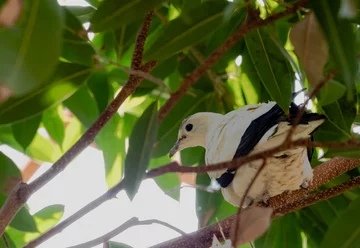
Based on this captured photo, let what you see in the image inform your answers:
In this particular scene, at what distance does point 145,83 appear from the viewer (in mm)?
844

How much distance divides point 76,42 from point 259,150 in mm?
281

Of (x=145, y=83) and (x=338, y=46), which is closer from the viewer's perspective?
(x=338, y=46)

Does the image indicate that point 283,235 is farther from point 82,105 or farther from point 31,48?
point 31,48

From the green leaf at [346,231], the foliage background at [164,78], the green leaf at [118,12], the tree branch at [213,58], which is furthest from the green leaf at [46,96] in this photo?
the green leaf at [346,231]

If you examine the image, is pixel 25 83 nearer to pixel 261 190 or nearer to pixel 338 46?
pixel 338 46

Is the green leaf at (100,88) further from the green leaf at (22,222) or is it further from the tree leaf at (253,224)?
the tree leaf at (253,224)

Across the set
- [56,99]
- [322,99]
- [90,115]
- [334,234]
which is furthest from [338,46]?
[90,115]

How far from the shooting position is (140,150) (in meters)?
0.53

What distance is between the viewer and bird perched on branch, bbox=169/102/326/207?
2.52 ft

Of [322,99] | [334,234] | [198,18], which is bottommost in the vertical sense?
[334,234]

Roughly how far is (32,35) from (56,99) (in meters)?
0.27

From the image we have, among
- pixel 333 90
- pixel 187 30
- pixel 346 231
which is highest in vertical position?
pixel 187 30

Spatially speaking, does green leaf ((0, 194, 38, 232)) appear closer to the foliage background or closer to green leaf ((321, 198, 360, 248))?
the foliage background

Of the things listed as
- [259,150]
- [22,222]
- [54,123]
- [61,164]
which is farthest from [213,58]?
[54,123]
